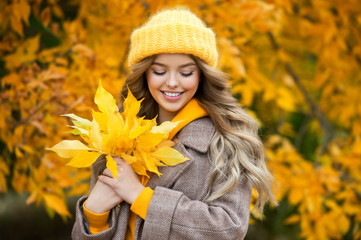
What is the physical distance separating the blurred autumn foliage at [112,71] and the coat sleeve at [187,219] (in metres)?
0.68

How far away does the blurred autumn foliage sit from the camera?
2408mm

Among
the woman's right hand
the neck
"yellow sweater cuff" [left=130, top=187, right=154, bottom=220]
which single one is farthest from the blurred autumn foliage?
"yellow sweater cuff" [left=130, top=187, right=154, bottom=220]

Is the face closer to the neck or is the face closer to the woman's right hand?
the neck

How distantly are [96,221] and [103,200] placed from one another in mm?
101

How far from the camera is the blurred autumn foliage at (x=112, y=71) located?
2.41m

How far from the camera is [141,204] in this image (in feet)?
5.60

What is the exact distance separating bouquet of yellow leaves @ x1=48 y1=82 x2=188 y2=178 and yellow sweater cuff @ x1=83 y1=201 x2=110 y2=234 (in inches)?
9.8

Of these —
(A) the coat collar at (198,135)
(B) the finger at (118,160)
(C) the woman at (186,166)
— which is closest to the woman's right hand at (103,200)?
(C) the woman at (186,166)

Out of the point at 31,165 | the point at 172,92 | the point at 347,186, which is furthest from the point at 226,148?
the point at 347,186

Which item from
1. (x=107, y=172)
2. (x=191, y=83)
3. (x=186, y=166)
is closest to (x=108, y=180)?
(x=107, y=172)

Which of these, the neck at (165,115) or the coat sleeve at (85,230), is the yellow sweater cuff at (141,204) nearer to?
the coat sleeve at (85,230)

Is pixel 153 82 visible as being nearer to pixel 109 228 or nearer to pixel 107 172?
pixel 107 172

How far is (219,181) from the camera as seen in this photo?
5.84 feet

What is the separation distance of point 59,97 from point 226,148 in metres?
1.03
